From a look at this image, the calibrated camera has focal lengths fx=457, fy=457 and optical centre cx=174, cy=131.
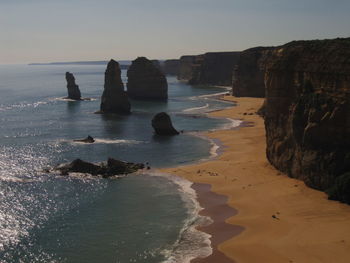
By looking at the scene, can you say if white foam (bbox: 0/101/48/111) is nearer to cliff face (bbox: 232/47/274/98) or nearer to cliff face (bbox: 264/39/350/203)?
cliff face (bbox: 232/47/274/98)

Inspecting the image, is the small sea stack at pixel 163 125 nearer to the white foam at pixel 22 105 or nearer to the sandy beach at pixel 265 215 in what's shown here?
the sandy beach at pixel 265 215

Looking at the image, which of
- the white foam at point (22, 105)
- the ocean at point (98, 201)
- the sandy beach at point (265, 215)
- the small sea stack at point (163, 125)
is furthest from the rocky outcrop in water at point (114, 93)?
the sandy beach at point (265, 215)

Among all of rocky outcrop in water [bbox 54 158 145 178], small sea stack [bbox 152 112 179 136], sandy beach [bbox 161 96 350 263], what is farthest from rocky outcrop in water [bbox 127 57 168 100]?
rocky outcrop in water [bbox 54 158 145 178]

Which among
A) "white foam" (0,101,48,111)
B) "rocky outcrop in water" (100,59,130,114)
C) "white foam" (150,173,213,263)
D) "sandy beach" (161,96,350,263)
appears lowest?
"white foam" (150,173,213,263)

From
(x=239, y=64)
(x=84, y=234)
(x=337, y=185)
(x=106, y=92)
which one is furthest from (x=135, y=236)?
(x=239, y=64)

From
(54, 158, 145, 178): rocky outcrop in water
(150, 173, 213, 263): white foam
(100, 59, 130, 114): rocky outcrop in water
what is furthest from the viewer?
(100, 59, 130, 114): rocky outcrop in water

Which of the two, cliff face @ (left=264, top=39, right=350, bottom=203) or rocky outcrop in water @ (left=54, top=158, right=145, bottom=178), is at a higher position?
cliff face @ (left=264, top=39, right=350, bottom=203)

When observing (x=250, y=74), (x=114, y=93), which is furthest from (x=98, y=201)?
(x=250, y=74)

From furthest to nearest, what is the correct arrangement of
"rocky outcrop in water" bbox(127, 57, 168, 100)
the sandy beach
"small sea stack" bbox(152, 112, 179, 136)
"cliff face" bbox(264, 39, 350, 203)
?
"rocky outcrop in water" bbox(127, 57, 168, 100)
"small sea stack" bbox(152, 112, 179, 136)
"cliff face" bbox(264, 39, 350, 203)
the sandy beach

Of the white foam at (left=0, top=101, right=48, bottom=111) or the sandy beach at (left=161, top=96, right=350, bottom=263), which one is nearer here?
the sandy beach at (left=161, top=96, right=350, bottom=263)
